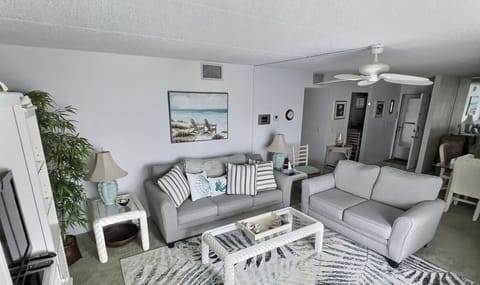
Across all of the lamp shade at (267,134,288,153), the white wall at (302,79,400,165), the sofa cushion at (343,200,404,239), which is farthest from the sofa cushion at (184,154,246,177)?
the white wall at (302,79,400,165)

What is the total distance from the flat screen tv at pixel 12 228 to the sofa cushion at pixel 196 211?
1385 millimetres

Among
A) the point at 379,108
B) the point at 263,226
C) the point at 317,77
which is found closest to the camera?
the point at 263,226

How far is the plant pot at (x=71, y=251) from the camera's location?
233 cm

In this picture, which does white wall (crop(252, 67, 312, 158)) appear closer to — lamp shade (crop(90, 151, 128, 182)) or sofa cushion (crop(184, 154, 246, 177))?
sofa cushion (crop(184, 154, 246, 177))

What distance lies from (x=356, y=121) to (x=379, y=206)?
3835 millimetres

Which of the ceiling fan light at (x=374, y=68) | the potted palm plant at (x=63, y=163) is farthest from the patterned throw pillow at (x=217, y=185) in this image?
the ceiling fan light at (x=374, y=68)

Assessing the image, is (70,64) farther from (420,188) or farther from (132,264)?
(420,188)

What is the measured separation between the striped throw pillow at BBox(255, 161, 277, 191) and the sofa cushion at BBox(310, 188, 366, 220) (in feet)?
1.89

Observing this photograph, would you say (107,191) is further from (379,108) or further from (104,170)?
(379,108)

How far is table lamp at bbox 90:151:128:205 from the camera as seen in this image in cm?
250

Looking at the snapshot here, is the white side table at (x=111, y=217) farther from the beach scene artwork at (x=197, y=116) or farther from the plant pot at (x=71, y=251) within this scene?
the beach scene artwork at (x=197, y=116)

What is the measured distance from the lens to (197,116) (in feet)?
11.3

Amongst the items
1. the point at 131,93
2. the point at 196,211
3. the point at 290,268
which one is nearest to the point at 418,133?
the point at 290,268

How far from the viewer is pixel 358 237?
2.61 meters
